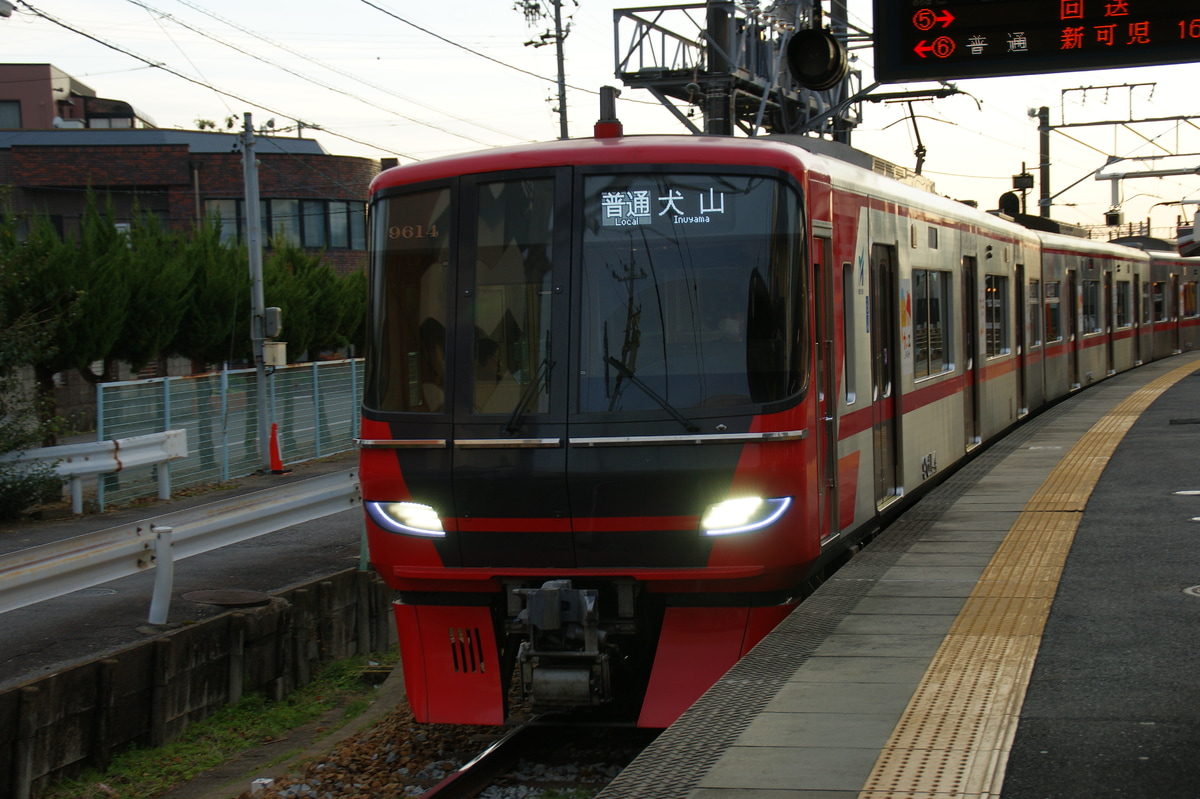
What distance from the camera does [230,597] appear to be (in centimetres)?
982

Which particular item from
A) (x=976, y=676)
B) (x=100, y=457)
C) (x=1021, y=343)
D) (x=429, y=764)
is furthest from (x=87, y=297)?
(x=976, y=676)

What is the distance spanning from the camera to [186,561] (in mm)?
12086

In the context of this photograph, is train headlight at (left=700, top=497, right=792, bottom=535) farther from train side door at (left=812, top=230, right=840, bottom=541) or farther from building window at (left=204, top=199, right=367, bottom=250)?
building window at (left=204, top=199, right=367, bottom=250)

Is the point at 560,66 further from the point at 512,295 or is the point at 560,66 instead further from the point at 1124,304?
the point at 512,295

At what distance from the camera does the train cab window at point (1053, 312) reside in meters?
19.8

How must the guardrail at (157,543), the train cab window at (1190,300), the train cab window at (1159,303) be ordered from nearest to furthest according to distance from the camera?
1. the guardrail at (157,543)
2. the train cab window at (1159,303)
3. the train cab window at (1190,300)

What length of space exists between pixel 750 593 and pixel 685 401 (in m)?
1.01

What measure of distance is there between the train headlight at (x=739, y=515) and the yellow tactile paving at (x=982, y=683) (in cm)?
99

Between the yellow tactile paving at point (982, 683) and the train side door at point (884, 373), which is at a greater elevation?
the train side door at point (884, 373)

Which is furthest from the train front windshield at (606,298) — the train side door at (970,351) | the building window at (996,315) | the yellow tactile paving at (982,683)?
the building window at (996,315)

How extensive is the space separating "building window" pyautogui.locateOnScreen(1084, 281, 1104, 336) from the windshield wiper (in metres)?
19.3

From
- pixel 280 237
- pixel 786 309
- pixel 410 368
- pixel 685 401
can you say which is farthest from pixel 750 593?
pixel 280 237

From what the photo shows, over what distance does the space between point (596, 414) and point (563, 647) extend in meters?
1.14

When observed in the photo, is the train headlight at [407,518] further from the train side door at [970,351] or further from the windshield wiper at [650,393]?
the train side door at [970,351]
